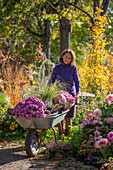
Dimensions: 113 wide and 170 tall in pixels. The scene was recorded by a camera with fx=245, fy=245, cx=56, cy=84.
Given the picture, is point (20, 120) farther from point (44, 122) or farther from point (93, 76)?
point (93, 76)

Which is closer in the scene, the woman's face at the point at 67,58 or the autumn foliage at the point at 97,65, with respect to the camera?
the woman's face at the point at 67,58

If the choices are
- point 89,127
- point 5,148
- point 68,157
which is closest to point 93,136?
point 89,127

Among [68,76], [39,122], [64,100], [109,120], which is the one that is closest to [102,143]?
[109,120]

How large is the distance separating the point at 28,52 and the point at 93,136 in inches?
536

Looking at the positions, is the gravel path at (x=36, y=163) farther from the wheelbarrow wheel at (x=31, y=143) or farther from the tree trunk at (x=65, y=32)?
the tree trunk at (x=65, y=32)

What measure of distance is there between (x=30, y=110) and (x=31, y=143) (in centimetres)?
52

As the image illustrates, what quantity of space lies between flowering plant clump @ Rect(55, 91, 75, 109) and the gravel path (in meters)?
0.91

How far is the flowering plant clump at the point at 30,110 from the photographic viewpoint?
11.5ft

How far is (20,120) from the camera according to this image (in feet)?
12.1

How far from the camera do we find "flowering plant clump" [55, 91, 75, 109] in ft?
13.9

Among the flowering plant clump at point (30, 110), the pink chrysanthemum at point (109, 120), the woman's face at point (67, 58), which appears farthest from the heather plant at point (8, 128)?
the pink chrysanthemum at point (109, 120)

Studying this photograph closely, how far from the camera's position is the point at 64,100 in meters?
4.22

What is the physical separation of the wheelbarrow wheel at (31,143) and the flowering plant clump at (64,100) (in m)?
0.71

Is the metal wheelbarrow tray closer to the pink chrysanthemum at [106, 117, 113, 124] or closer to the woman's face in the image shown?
the pink chrysanthemum at [106, 117, 113, 124]
